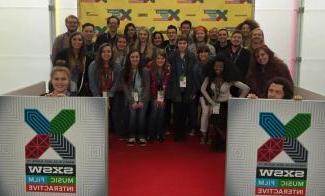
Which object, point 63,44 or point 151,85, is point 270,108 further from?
point 63,44

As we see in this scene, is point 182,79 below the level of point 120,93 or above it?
above

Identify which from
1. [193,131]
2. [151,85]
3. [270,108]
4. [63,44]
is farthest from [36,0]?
[270,108]

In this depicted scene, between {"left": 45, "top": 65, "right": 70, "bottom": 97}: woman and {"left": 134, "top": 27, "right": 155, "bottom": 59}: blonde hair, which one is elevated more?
{"left": 134, "top": 27, "right": 155, "bottom": 59}: blonde hair

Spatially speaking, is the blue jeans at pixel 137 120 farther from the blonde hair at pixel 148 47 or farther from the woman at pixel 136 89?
the blonde hair at pixel 148 47

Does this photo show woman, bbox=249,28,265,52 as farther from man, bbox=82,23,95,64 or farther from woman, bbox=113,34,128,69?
man, bbox=82,23,95,64

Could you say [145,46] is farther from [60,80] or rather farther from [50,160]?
[50,160]

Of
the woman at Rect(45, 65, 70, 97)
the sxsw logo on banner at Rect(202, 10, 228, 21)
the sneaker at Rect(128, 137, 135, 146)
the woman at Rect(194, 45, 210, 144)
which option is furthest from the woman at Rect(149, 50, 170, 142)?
the woman at Rect(45, 65, 70, 97)

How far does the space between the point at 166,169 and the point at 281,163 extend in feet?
5.84

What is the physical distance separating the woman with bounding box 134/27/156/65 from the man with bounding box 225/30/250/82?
3.17ft

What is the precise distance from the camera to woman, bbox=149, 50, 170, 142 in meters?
5.64

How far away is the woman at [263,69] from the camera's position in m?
4.87

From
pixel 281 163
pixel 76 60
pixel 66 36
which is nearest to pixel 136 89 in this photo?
pixel 76 60

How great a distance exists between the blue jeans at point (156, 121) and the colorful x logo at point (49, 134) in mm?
2693

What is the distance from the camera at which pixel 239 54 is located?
216 inches
